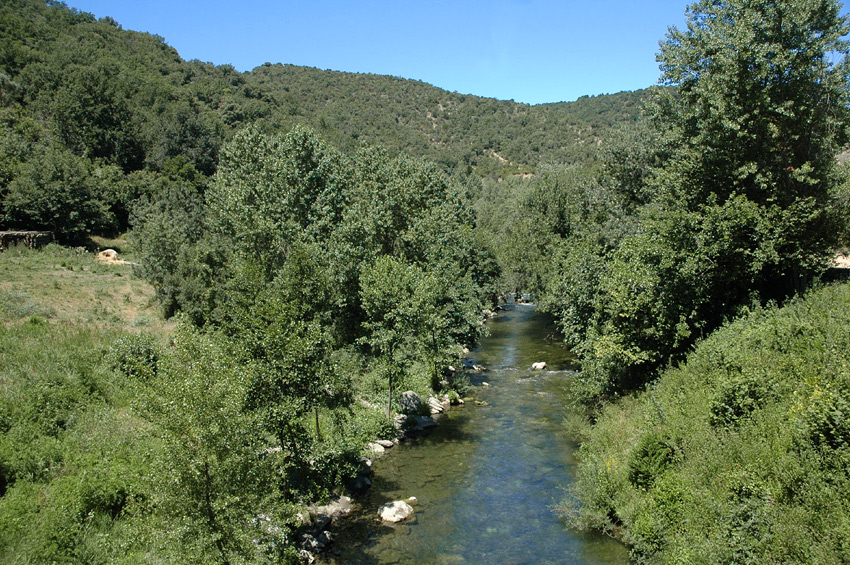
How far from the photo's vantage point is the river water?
16.4 meters

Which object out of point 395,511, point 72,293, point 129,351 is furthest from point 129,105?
point 395,511

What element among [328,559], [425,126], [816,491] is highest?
[425,126]

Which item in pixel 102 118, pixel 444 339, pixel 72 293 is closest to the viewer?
pixel 444 339

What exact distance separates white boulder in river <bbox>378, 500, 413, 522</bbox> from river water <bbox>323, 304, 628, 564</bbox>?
0.28 meters

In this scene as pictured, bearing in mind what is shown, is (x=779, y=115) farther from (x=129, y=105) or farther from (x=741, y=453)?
(x=129, y=105)

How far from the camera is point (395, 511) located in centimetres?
1883

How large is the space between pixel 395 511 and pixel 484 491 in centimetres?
359

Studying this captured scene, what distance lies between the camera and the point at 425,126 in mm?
178750

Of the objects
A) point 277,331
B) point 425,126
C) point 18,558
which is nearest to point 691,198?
point 277,331

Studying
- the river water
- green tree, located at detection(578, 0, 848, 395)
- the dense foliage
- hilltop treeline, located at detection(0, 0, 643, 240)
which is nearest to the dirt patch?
hilltop treeline, located at detection(0, 0, 643, 240)

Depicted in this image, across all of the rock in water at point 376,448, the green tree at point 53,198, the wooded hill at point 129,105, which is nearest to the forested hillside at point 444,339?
the rock in water at point 376,448

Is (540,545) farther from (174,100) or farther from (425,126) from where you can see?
(425,126)

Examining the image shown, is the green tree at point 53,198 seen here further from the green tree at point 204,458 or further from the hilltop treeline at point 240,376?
the green tree at point 204,458

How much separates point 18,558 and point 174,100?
92489mm
